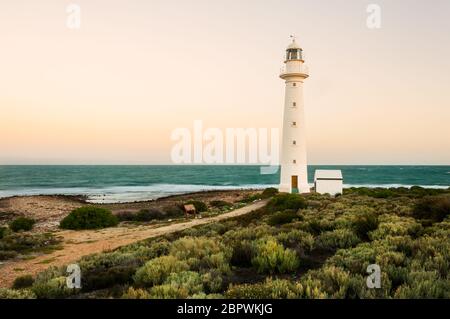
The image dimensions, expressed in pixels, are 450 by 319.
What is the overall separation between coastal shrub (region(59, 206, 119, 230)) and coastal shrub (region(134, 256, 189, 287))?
14.6 meters

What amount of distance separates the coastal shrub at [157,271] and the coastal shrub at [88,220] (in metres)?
14.6

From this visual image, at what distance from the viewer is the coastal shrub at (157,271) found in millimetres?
6189

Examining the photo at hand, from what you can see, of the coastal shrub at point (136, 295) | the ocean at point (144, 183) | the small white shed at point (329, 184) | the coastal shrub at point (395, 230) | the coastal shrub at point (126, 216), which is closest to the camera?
the coastal shrub at point (136, 295)

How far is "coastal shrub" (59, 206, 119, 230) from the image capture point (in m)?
20.0

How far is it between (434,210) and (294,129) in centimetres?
1953

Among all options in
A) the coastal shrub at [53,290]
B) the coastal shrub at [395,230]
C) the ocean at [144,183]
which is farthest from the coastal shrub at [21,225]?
the ocean at [144,183]

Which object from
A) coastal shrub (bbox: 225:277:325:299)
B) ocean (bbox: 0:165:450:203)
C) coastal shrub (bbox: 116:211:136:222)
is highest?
coastal shrub (bbox: 225:277:325:299)

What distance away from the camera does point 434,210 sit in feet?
39.0

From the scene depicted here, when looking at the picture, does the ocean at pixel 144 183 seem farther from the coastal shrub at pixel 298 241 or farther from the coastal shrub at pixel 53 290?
the coastal shrub at pixel 53 290

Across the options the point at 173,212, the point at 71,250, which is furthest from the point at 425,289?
the point at 173,212

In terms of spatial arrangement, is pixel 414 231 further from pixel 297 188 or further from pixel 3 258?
pixel 297 188

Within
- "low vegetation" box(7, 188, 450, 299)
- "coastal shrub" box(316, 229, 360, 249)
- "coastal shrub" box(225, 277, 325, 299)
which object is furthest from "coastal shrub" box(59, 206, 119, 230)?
"coastal shrub" box(225, 277, 325, 299)

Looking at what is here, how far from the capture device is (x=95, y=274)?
706cm

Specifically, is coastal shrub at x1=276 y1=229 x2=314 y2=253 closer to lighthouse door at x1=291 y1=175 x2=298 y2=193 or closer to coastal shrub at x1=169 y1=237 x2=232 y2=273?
coastal shrub at x1=169 y1=237 x2=232 y2=273
